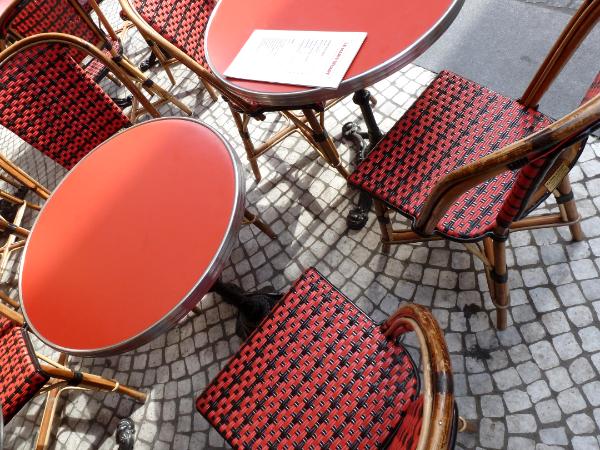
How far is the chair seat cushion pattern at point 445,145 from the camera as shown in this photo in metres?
1.54

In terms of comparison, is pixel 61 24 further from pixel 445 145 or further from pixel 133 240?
pixel 445 145

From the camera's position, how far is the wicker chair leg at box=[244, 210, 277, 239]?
228 centimetres

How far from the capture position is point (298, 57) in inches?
64.1

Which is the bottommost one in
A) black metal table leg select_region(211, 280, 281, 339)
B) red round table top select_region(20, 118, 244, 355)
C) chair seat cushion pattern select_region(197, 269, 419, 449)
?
black metal table leg select_region(211, 280, 281, 339)

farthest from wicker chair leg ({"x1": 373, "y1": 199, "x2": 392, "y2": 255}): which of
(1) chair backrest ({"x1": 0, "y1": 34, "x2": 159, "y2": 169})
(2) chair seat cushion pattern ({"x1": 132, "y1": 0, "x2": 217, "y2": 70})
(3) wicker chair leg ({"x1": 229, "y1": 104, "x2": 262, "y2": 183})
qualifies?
(1) chair backrest ({"x1": 0, "y1": 34, "x2": 159, "y2": 169})

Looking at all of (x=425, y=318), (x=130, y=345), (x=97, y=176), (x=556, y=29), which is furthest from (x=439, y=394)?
(x=556, y=29)

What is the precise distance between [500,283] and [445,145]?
60cm

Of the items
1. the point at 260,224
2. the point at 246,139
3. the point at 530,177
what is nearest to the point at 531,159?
the point at 530,177

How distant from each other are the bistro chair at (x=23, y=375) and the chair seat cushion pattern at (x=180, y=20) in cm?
160

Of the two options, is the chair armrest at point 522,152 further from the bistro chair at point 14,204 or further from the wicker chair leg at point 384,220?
the bistro chair at point 14,204

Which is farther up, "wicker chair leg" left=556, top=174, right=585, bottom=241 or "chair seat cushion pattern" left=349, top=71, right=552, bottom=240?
"chair seat cushion pattern" left=349, top=71, right=552, bottom=240

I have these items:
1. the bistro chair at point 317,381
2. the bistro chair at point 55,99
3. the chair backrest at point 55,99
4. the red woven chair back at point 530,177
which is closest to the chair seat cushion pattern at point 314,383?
the bistro chair at point 317,381

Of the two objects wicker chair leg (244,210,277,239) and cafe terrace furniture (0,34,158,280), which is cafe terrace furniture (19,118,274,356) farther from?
wicker chair leg (244,210,277,239)

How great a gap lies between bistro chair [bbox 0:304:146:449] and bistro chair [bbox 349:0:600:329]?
149 cm
